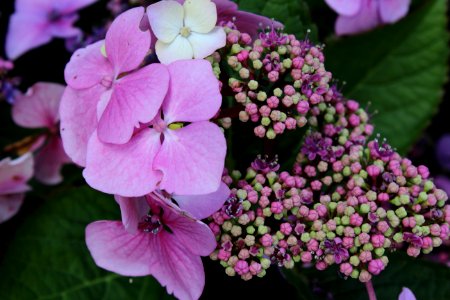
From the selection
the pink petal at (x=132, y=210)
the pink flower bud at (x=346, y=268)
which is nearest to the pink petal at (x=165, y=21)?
the pink petal at (x=132, y=210)

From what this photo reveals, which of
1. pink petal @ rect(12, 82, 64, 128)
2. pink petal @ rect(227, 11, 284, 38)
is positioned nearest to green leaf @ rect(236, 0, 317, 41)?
pink petal @ rect(227, 11, 284, 38)

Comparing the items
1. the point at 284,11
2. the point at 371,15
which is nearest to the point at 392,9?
the point at 371,15

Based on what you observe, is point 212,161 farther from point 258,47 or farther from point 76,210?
point 76,210

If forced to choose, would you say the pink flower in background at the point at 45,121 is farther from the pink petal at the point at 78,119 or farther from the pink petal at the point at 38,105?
the pink petal at the point at 78,119

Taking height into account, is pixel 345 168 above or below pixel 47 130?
above

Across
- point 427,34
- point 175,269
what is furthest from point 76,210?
point 427,34

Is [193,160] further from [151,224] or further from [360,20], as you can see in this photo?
[360,20]

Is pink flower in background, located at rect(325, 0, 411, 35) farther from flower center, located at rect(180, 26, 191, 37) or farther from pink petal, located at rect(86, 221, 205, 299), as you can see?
pink petal, located at rect(86, 221, 205, 299)
